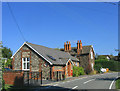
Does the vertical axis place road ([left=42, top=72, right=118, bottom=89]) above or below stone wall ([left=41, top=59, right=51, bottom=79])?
below

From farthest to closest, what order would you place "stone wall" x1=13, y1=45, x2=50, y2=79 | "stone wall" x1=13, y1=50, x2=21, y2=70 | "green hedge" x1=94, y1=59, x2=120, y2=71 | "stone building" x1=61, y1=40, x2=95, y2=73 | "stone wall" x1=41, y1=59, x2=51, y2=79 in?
1. "green hedge" x1=94, y1=59, x2=120, y2=71
2. "stone building" x1=61, y1=40, x2=95, y2=73
3. "stone wall" x1=13, y1=50, x2=21, y2=70
4. "stone wall" x1=13, y1=45, x2=50, y2=79
5. "stone wall" x1=41, y1=59, x2=51, y2=79

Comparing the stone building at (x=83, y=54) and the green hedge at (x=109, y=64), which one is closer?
the stone building at (x=83, y=54)

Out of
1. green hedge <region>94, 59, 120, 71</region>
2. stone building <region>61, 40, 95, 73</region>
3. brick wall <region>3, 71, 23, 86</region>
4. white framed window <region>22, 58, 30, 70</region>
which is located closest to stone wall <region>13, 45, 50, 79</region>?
white framed window <region>22, 58, 30, 70</region>

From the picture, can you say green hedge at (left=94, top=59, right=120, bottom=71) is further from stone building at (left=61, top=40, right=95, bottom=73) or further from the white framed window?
the white framed window

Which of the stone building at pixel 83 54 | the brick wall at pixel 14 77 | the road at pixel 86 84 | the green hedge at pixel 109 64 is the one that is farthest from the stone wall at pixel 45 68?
the green hedge at pixel 109 64

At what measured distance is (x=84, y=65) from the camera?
42.1m

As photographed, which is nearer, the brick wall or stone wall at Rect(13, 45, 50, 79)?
the brick wall

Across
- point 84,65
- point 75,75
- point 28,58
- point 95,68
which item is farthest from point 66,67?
point 95,68

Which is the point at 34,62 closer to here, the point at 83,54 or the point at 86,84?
the point at 86,84

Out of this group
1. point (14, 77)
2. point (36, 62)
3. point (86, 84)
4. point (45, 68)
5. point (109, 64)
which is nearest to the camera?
point (14, 77)

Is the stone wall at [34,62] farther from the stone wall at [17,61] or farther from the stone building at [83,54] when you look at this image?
the stone building at [83,54]

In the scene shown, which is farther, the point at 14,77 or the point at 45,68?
the point at 45,68

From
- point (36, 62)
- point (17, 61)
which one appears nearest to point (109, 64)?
point (36, 62)

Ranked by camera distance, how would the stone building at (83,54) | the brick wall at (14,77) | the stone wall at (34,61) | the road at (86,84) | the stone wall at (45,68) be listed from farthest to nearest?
the stone building at (83,54) → the stone wall at (34,61) → the stone wall at (45,68) → the brick wall at (14,77) → the road at (86,84)
